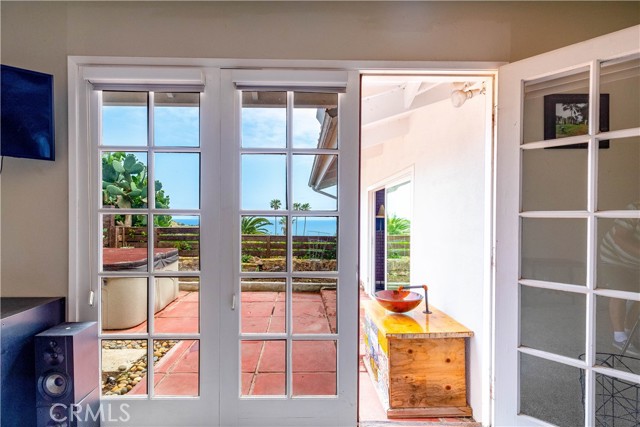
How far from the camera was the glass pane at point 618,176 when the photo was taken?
1.36 meters

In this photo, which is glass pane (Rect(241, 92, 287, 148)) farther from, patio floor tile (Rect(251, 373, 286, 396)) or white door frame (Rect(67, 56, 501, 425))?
patio floor tile (Rect(251, 373, 286, 396))

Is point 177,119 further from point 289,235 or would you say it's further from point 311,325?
point 311,325

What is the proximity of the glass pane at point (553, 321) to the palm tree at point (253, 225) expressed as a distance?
1423 mm

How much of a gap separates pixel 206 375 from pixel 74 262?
0.95 metres

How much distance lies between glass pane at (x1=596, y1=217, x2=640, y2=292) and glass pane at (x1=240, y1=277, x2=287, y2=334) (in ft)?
5.13

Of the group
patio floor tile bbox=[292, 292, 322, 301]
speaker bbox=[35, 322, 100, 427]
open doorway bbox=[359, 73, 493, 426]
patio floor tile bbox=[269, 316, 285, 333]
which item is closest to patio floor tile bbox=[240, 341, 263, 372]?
patio floor tile bbox=[269, 316, 285, 333]

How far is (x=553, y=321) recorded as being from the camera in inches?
58.6

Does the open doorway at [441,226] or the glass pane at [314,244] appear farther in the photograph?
the open doorway at [441,226]

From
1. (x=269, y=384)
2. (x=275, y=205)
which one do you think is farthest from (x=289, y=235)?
(x=269, y=384)

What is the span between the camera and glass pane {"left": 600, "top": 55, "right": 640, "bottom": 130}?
52.9 inches

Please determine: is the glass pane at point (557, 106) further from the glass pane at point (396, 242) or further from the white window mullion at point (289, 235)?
the glass pane at point (396, 242)

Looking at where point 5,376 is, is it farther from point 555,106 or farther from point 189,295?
point 555,106

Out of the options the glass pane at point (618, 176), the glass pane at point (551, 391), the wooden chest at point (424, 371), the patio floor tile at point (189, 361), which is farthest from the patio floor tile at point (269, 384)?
the glass pane at point (618, 176)

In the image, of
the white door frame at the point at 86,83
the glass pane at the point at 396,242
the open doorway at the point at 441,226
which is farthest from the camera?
Answer: the glass pane at the point at 396,242
